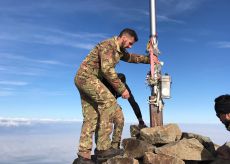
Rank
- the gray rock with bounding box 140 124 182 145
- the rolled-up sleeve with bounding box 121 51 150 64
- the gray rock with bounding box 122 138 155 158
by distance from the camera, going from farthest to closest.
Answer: the rolled-up sleeve with bounding box 121 51 150 64, the gray rock with bounding box 140 124 182 145, the gray rock with bounding box 122 138 155 158

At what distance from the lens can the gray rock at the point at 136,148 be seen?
41.0 feet

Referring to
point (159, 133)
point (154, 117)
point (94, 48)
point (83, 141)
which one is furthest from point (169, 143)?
point (94, 48)

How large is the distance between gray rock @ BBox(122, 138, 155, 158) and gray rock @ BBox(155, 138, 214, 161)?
0.30 metres

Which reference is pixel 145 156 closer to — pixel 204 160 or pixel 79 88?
pixel 204 160

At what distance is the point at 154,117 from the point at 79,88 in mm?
2898

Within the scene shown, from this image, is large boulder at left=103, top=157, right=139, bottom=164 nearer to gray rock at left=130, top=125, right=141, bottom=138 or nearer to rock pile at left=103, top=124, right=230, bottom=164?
rock pile at left=103, top=124, right=230, bottom=164

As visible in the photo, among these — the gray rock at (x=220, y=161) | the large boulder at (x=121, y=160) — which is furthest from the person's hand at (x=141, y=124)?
the gray rock at (x=220, y=161)

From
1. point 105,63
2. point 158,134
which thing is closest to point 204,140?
point 158,134

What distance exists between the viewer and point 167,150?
1234 centimetres

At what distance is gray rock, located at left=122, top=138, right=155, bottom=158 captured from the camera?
12.5 m

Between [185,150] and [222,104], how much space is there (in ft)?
9.42

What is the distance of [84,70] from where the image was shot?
41.1ft

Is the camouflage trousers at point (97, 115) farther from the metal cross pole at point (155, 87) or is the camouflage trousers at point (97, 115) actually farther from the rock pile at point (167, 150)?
the metal cross pole at point (155, 87)

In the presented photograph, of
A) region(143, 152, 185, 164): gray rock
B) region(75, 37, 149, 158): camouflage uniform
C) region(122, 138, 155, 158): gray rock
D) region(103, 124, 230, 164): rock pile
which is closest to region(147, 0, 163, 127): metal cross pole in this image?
region(103, 124, 230, 164): rock pile
